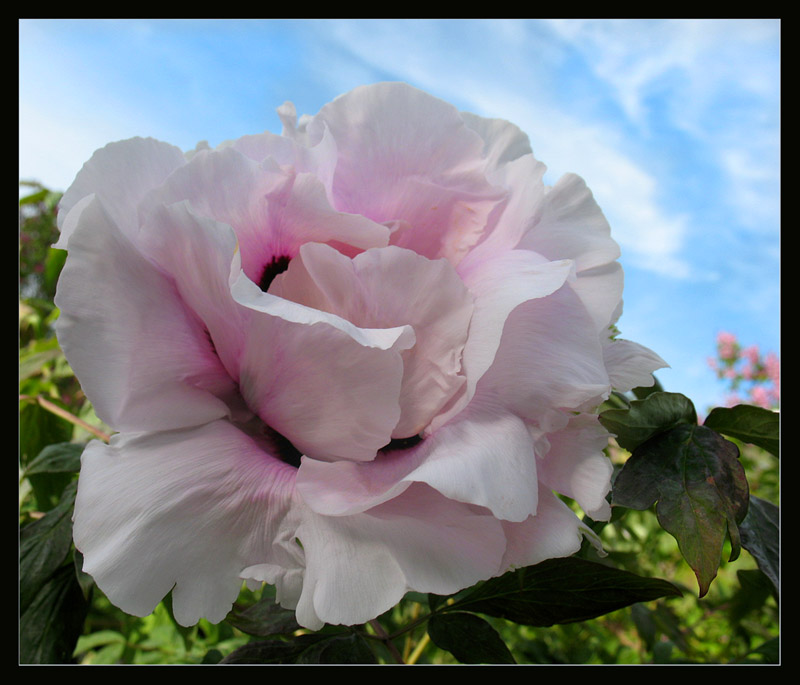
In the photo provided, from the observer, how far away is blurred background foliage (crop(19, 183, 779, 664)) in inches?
19.9

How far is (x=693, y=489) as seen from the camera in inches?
15.6

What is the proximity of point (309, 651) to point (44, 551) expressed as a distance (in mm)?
227

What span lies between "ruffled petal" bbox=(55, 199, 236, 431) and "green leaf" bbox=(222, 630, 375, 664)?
0.56 feet

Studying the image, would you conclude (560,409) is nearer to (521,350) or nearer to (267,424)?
(521,350)

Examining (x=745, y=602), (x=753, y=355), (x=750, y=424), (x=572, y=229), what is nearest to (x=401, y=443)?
(x=572, y=229)

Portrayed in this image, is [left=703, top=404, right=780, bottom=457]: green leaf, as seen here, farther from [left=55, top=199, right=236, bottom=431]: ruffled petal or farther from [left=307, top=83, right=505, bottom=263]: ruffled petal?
[left=55, top=199, right=236, bottom=431]: ruffled petal

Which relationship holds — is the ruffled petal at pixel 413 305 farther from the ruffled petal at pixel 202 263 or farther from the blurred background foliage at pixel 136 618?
the blurred background foliage at pixel 136 618

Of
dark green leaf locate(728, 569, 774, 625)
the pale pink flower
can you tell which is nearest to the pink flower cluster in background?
the pale pink flower

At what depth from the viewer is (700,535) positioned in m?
0.37
